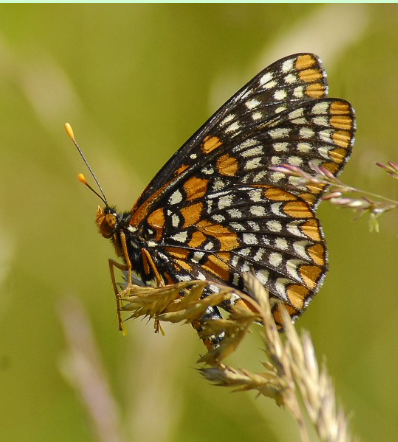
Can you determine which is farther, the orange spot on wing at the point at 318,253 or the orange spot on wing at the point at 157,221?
the orange spot on wing at the point at 157,221

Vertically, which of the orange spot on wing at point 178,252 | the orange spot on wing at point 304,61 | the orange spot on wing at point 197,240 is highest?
the orange spot on wing at point 304,61

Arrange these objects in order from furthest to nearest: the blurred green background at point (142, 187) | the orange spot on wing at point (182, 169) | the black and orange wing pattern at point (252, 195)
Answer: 1. the blurred green background at point (142, 187)
2. the orange spot on wing at point (182, 169)
3. the black and orange wing pattern at point (252, 195)

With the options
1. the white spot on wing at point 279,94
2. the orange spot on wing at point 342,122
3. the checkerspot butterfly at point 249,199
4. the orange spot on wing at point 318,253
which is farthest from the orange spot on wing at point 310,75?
the orange spot on wing at point 318,253

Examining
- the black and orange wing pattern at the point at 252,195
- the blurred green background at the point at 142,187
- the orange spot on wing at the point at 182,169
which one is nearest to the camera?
the black and orange wing pattern at the point at 252,195

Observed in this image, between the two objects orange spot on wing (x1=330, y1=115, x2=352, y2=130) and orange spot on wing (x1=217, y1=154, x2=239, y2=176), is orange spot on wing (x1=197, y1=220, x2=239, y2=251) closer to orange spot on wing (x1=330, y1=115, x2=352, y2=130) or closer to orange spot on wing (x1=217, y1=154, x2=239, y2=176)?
orange spot on wing (x1=217, y1=154, x2=239, y2=176)

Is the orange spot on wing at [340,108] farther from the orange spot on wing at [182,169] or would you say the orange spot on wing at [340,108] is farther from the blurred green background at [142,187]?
the blurred green background at [142,187]

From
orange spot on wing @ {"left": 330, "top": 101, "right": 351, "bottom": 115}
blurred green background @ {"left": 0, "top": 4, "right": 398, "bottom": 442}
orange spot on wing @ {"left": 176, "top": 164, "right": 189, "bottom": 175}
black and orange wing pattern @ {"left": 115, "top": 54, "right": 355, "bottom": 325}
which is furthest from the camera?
blurred green background @ {"left": 0, "top": 4, "right": 398, "bottom": 442}

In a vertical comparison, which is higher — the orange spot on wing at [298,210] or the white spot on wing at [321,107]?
the white spot on wing at [321,107]

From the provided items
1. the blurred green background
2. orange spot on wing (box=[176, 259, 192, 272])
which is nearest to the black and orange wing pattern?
orange spot on wing (box=[176, 259, 192, 272])
